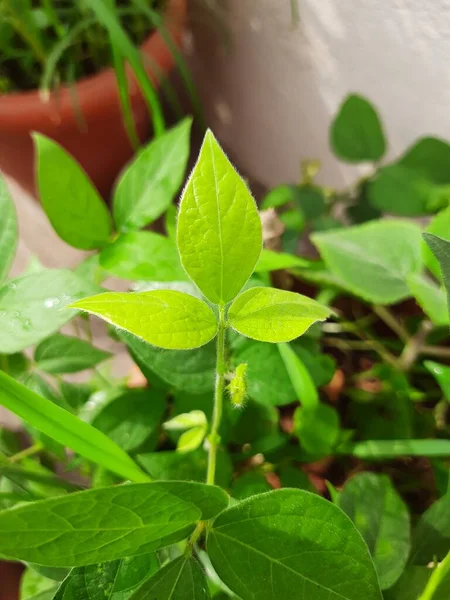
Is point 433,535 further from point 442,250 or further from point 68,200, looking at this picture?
point 68,200

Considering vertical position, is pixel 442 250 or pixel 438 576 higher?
pixel 442 250

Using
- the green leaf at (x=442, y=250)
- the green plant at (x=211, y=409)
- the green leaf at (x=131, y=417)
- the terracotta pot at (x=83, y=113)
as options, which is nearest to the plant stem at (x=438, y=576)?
the green plant at (x=211, y=409)

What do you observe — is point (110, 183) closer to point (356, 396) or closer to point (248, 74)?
point (248, 74)

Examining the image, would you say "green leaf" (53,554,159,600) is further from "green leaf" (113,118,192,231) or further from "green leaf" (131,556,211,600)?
"green leaf" (113,118,192,231)

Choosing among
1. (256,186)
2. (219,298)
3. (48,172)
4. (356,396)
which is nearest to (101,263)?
(48,172)

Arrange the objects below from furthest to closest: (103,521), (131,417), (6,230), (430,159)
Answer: (430,159) → (131,417) → (6,230) → (103,521)

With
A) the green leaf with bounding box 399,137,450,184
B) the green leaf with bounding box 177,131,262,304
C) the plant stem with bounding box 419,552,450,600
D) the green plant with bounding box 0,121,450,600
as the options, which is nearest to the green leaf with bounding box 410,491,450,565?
the green plant with bounding box 0,121,450,600

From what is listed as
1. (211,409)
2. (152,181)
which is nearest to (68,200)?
(152,181)
